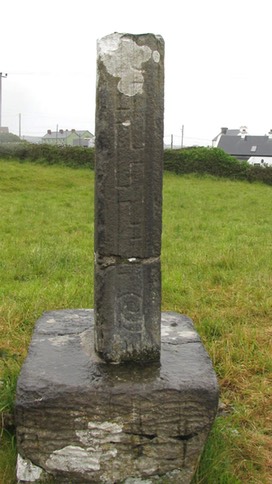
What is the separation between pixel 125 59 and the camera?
281cm

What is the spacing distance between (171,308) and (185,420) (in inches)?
117

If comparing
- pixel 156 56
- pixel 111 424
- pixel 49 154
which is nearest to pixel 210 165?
pixel 49 154

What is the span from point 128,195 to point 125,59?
72cm

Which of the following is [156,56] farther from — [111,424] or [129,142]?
[111,424]

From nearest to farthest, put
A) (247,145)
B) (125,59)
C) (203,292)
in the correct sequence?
(125,59) → (203,292) → (247,145)

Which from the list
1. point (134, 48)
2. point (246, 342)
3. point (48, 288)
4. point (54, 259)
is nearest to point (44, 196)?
point (54, 259)

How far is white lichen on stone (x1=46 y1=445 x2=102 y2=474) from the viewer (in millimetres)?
2836

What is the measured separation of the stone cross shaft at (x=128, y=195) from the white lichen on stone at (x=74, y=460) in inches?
20.2

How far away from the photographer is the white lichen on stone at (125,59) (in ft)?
9.16

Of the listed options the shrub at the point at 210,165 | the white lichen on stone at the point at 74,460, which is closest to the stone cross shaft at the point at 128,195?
the white lichen on stone at the point at 74,460

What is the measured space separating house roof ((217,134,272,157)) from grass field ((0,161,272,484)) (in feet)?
147

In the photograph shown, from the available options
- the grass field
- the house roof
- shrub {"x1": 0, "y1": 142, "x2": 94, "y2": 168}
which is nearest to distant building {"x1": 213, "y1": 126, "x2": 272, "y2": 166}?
the house roof

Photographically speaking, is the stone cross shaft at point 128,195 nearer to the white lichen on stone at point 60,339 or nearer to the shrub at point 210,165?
the white lichen on stone at point 60,339

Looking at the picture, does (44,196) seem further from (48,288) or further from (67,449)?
(67,449)
